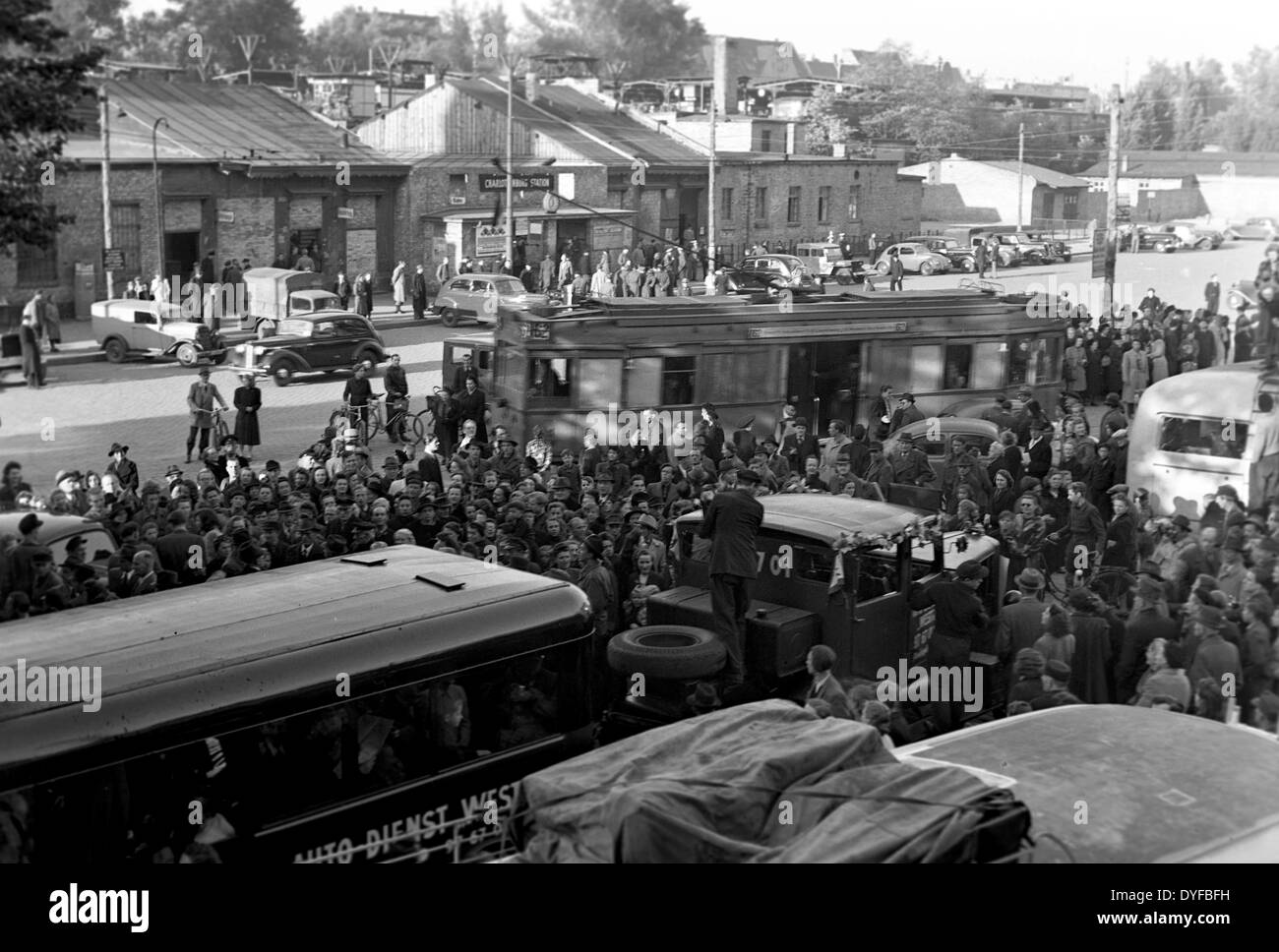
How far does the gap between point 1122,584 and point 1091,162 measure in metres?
46.7

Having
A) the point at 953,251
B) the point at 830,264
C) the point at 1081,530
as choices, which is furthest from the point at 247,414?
the point at 953,251

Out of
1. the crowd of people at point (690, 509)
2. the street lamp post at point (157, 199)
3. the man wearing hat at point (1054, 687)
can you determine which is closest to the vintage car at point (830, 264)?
the street lamp post at point (157, 199)

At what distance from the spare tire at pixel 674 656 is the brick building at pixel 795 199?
43.4 metres

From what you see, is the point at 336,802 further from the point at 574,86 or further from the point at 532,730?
the point at 574,86

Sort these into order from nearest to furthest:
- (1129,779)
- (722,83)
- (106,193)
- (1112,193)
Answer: (1129,779) → (106,193) → (1112,193) → (722,83)

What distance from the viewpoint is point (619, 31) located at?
8175 centimetres

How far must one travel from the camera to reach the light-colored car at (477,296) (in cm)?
4069

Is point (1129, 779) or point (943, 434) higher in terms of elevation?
point (943, 434)

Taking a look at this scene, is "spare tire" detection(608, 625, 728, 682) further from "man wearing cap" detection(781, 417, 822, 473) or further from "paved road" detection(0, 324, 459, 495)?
"paved road" detection(0, 324, 459, 495)

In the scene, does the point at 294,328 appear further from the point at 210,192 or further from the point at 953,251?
the point at 953,251

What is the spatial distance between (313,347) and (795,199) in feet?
91.3

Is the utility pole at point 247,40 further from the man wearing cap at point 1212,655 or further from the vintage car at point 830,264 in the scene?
the man wearing cap at point 1212,655

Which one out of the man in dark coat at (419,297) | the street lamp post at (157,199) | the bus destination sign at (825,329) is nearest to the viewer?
the bus destination sign at (825,329)

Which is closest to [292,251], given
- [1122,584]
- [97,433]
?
[97,433]
